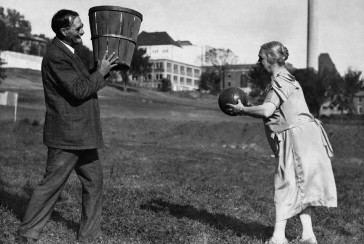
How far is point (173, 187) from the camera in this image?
8703 mm

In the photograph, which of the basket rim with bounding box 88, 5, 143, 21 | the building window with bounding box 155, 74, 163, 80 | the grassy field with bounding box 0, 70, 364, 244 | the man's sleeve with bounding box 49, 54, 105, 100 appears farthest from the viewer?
the building window with bounding box 155, 74, 163, 80

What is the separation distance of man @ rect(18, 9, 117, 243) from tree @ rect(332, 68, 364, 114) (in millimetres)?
50728

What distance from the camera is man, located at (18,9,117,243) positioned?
14.8 feet

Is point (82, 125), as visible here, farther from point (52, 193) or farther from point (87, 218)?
point (87, 218)

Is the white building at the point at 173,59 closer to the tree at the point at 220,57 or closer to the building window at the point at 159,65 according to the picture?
the building window at the point at 159,65

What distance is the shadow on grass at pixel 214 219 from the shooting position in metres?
5.73

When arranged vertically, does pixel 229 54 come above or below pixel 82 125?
above

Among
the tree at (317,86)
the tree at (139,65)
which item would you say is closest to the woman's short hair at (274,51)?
the tree at (317,86)

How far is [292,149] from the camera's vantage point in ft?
16.1

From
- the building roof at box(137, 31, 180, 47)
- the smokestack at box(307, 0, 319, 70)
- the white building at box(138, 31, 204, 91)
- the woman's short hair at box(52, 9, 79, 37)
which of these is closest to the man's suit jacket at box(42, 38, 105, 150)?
the woman's short hair at box(52, 9, 79, 37)

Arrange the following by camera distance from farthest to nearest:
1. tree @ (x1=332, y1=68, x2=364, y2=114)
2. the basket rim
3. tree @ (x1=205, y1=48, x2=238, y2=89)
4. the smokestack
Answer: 1. tree @ (x1=205, y1=48, x2=238, y2=89)
2. the smokestack
3. tree @ (x1=332, y1=68, x2=364, y2=114)
4. the basket rim

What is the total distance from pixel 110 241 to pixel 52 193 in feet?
2.61

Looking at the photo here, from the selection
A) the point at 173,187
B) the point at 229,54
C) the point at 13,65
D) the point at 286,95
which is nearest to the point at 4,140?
the point at 173,187

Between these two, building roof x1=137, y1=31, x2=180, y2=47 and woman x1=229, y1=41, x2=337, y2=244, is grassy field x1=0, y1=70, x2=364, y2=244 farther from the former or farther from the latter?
building roof x1=137, y1=31, x2=180, y2=47
